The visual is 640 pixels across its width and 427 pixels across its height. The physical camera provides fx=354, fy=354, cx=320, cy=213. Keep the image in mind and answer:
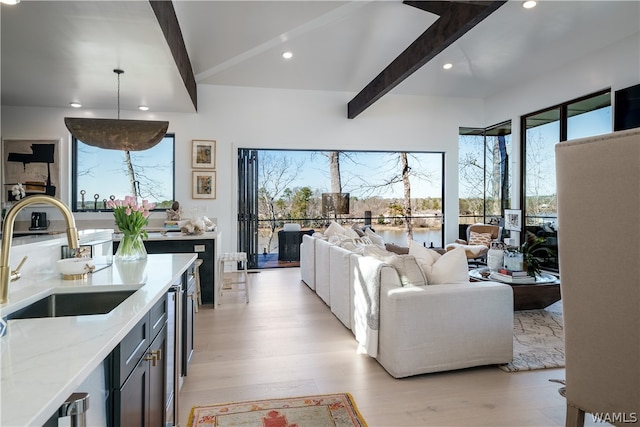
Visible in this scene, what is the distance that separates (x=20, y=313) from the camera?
1.26 meters

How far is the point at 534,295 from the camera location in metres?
3.71

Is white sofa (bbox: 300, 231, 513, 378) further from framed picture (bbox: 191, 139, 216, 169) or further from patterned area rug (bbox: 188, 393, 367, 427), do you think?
framed picture (bbox: 191, 139, 216, 169)

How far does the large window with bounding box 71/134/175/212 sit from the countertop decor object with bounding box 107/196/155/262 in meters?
4.39

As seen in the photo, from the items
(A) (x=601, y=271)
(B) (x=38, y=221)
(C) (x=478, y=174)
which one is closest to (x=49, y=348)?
(A) (x=601, y=271)

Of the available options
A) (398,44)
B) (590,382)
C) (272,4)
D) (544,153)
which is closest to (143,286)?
(590,382)

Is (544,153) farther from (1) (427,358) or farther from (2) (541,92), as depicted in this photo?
(1) (427,358)

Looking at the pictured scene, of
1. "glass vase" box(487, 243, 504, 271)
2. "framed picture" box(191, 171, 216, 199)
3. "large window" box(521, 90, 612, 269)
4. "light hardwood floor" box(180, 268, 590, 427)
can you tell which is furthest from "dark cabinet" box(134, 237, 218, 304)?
"large window" box(521, 90, 612, 269)

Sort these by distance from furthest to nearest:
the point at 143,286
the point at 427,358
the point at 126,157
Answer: the point at 126,157 < the point at 427,358 < the point at 143,286

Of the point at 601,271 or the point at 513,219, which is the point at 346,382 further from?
the point at 513,219

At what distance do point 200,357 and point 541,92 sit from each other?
266 inches

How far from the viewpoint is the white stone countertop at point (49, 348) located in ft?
2.00

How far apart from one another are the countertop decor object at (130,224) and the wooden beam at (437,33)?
3.25 m

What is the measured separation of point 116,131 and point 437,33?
3.49m

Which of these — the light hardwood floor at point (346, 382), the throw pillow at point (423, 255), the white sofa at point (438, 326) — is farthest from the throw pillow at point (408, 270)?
the light hardwood floor at point (346, 382)
